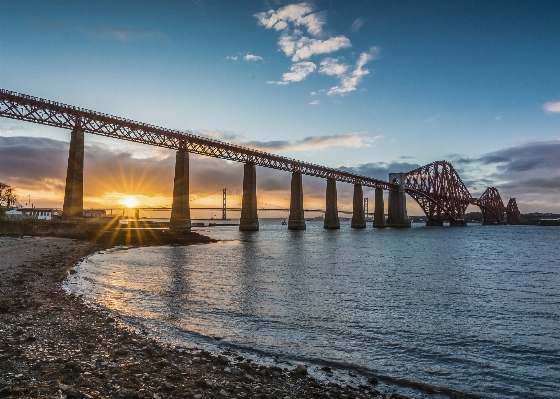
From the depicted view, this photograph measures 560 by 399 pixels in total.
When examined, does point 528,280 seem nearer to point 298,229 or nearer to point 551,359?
point 551,359

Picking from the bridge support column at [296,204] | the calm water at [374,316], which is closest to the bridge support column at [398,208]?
the bridge support column at [296,204]

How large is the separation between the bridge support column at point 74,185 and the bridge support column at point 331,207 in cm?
7151

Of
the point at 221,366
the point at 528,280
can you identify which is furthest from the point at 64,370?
the point at 528,280

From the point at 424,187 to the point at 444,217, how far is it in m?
26.9

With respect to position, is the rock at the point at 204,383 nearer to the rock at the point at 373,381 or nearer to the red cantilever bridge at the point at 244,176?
the rock at the point at 373,381

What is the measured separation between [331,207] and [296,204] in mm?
19326

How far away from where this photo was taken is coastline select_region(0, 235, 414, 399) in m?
6.02

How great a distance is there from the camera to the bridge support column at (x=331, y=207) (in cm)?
10929

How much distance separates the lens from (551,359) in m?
9.65

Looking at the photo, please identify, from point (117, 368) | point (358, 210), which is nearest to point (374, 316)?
point (117, 368)

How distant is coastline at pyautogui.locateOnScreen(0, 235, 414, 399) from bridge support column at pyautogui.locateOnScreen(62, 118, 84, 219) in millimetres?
44288

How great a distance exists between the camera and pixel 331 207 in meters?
112

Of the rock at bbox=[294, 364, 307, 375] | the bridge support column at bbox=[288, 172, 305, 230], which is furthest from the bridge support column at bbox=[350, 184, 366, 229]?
the rock at bbox=[294, 364, 307, 375]

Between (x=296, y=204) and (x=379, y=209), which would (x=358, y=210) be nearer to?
(x=379, y=209)
